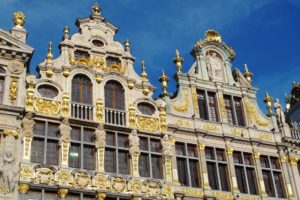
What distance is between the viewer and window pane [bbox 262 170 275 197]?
91.3 ft

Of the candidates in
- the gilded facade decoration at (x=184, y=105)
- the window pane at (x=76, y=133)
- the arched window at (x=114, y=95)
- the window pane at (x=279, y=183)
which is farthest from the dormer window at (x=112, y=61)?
the window pane at (x=279, y=183)

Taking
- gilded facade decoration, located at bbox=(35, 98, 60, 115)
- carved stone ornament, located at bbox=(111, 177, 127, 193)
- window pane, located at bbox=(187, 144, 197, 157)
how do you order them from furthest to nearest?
1. window pane, located at bbox=(187, 144, 197, 157)
2. gilded facade decoration, located at bbox=(35, 98, 60, 115)
3. carved stone ornament, located at bbox=(111, 177, 127, 193)

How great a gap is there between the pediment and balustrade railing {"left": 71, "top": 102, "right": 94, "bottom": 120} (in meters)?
3.43

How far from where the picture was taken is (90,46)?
2783 centimetres

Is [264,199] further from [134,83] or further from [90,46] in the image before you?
[90,46]

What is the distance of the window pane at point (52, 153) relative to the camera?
23.6 meters

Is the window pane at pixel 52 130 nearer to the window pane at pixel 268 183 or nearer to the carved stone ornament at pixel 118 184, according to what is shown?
the carved stone ornament at pixel 118 184

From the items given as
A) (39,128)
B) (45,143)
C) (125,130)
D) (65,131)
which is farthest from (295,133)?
(39,128)

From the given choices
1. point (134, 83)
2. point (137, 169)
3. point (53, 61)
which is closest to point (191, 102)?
point (134, 83)

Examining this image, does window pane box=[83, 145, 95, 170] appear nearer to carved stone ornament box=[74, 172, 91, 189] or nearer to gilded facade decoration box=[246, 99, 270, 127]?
→ carved stone ornament box=[74, 172, 91, 189]

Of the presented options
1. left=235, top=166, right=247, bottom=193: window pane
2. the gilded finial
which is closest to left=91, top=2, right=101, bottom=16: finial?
the gilded finial

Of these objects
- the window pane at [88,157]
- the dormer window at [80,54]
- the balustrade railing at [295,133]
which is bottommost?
the window pane at [88,157]

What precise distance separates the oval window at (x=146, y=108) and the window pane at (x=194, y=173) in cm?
323

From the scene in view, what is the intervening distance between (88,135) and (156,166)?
3.64 meters
